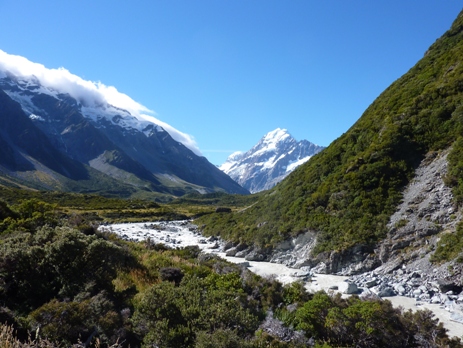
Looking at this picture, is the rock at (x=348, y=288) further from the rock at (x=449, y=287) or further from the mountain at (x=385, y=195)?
the rock at (x=449, y=287)

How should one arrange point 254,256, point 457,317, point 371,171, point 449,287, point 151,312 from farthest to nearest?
point 254,256 < point 371,171 < point 449,287 < point 457,317 < point 151,312

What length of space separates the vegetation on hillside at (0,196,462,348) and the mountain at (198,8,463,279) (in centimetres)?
1261

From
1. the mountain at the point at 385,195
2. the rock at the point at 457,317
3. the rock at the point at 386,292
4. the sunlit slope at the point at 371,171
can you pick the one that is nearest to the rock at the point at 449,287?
the mountain at the point at 385,195

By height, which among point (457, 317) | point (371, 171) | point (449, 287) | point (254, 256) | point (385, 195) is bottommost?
point (254, 256)

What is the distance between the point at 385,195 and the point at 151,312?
25.4 meters

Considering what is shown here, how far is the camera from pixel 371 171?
2973 centimetres

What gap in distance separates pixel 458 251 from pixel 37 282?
72.0ft

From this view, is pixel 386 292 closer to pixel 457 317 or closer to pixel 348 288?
pixel 348 288

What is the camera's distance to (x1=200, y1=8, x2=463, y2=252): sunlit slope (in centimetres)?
2644

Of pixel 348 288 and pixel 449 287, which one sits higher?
Answer: pixel 449 287

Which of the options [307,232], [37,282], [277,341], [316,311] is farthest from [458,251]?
[37,282]

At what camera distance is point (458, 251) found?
18.8 metres

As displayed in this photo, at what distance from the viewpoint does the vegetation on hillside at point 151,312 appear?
7.27 meters

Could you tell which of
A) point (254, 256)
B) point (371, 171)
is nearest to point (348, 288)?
point (254, 256)
